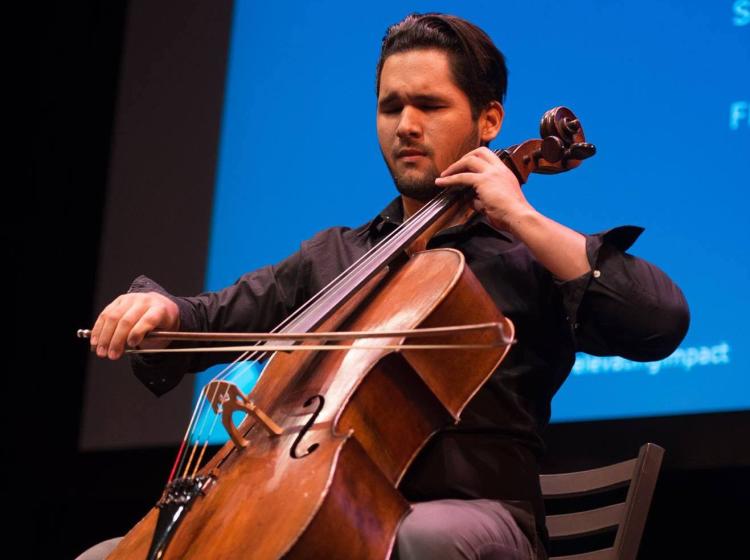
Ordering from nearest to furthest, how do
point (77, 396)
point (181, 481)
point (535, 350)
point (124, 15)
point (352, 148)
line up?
point (181, 481) < point (535, 350) < point (352, 148) < point (77, 396) < point (124, 15)

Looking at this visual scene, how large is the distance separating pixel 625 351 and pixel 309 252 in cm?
62

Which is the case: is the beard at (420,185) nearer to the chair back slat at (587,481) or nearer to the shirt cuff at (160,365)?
the shirt cuff at (160,365)

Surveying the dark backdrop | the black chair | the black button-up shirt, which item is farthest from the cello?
the dark backdrop

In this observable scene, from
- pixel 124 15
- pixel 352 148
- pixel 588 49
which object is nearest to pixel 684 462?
pixel 588 49

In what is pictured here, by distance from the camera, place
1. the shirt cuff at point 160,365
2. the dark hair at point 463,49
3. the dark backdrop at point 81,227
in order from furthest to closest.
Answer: the dark backdrop at point 81,227, the dark hair at point 463,49, the shirt cuff at point 160,365

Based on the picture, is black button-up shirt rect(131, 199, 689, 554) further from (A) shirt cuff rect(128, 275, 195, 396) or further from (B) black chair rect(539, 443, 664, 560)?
(B) black chair rect(539, 443, 664, 560)

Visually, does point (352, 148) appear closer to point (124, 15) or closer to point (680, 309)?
point (124, 15)

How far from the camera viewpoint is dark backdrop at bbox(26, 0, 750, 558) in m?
2.74

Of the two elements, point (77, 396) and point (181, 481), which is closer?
point (181, 481)

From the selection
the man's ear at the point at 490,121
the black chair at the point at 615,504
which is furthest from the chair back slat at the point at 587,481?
the man's ear at the point at 490,121

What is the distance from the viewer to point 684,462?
197 cm

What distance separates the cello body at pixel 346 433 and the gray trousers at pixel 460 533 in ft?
0.09

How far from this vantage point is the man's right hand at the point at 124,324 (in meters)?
1.38

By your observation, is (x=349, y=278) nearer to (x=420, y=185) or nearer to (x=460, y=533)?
(x=420, y=185)
